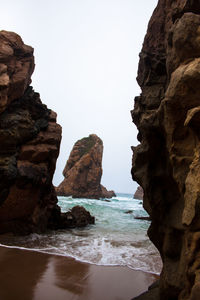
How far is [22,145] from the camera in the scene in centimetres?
1221

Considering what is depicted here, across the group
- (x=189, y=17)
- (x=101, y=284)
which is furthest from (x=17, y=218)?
(x=189, y=17)

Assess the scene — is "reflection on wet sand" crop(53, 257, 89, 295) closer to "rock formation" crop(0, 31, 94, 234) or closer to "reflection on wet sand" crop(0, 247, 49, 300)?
"reflection on wet sand" crop(0, 247, 49, 300)

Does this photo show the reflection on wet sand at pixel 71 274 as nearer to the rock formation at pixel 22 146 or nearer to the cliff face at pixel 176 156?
the cliff face at pixel 176 156

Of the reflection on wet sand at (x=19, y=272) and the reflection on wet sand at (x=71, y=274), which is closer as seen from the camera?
the reflection on wet sand at (x=19, y=272)

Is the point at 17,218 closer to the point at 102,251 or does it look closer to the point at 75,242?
the point at 75,242

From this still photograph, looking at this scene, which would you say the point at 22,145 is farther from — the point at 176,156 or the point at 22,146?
the point at 176,156

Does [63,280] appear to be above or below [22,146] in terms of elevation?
below

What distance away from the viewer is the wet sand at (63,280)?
4539mm

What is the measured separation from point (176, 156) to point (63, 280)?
13.3ft

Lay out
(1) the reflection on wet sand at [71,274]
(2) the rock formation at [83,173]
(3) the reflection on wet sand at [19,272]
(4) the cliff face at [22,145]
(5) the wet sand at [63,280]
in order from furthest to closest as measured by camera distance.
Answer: (2) the rock formation at [83,173] < (4) the cliff face at [22,145] < (1) the reflection on wet sand at [71,274] < (5) the wet sand at [63,280] < (3) the reflection on wet sand at [19,272]

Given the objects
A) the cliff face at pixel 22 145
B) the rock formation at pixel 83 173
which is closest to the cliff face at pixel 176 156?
the cliff face at pixel 22 145

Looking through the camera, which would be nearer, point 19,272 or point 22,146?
point 19,272

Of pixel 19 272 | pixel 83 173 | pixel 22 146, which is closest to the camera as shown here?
pixel 19 272

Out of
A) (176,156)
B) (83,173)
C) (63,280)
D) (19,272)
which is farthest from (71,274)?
(83,173)
